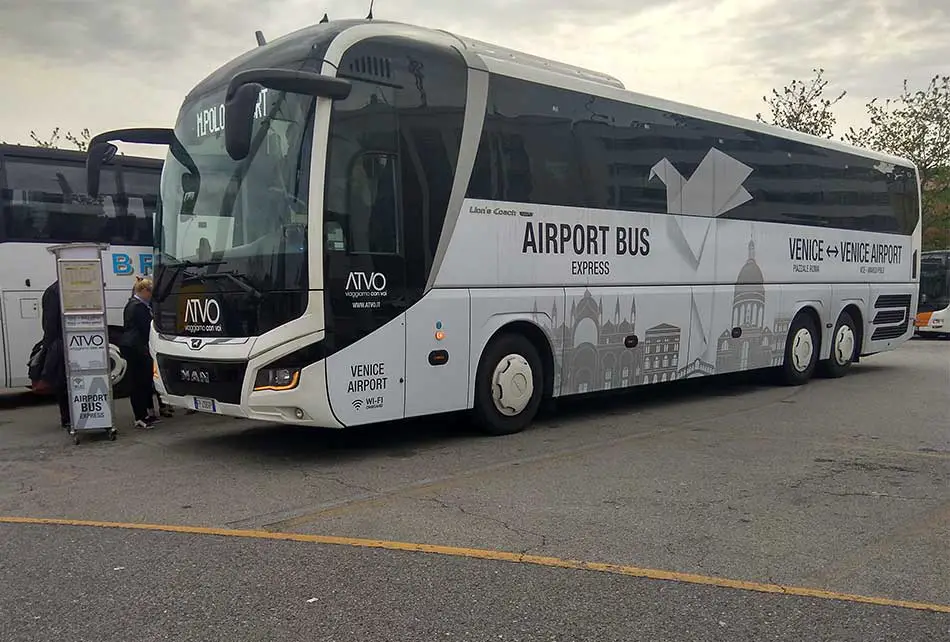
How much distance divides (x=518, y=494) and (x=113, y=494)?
3.07 m

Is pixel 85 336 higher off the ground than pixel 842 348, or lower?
higher

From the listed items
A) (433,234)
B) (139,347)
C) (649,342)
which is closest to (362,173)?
(433,234)

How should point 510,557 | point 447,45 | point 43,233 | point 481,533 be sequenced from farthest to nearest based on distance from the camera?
point 43,233, point 447,45, point 481,533, point 510,557

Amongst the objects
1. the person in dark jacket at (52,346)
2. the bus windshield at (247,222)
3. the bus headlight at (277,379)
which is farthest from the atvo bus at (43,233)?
the bus headlight at (277,379)

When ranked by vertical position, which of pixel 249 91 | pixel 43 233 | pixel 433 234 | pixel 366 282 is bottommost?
pixel 366 282

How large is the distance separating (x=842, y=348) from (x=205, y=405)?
10504 millimetres

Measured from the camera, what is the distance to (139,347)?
9.35 m

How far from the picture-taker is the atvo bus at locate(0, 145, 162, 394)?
36.6 feet

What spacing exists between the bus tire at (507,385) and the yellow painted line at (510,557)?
3235mm

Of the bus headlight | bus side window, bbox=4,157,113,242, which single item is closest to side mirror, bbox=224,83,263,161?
the bus headlight

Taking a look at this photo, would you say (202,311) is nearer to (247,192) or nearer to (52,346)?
(247,192)

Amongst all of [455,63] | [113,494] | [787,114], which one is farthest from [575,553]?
[787,114]

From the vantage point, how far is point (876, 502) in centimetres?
600

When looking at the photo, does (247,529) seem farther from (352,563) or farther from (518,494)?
(518,494)
